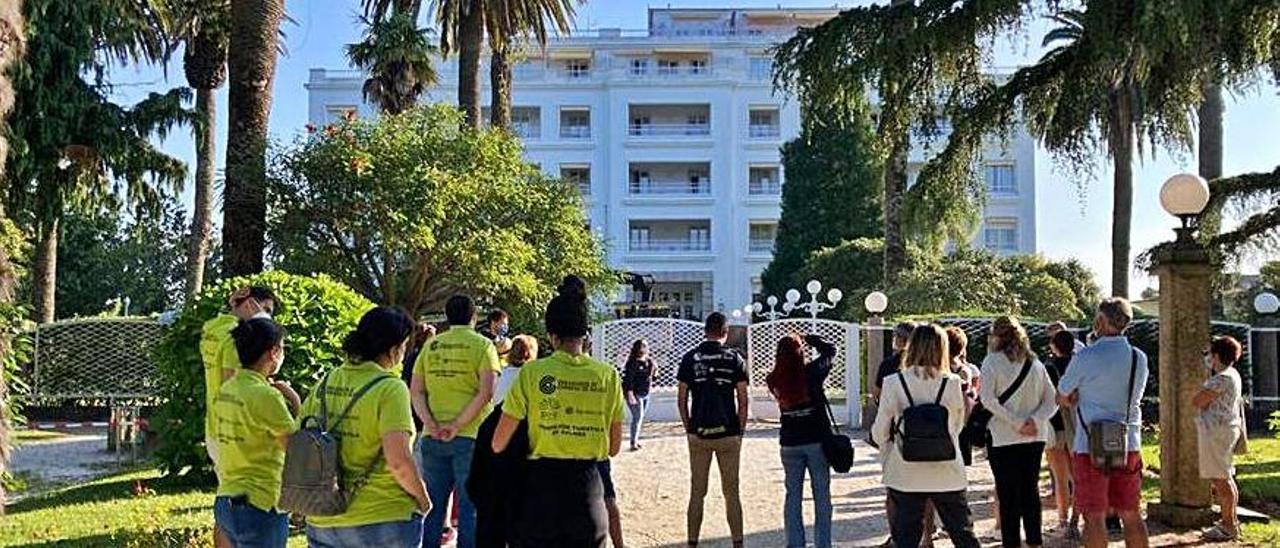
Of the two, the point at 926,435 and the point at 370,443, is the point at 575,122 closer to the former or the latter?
the point at 926,435

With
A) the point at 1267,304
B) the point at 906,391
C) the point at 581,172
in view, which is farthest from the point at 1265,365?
the point at 581,172

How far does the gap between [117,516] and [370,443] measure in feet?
20.7

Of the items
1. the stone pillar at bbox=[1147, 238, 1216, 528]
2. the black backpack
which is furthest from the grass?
the stone pillar at bbox=[1147, 238, 1216, 528]

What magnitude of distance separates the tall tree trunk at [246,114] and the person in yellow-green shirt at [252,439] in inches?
319

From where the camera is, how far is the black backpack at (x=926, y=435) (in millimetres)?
5797

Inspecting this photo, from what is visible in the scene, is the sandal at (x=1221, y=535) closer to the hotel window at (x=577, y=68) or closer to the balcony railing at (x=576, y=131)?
the balcony railing at (x=576, y=131)

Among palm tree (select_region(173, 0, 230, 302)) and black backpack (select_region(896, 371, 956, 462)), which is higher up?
palm tree (select_region(173, 0, 230, 302))

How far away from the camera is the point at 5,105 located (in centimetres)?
885

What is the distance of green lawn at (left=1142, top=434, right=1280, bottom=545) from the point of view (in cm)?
859

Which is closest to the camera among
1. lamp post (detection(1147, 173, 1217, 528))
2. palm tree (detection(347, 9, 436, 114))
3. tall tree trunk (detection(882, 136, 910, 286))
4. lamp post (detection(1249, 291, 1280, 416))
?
lamp post (detection(1147, 173, 1217, 528))

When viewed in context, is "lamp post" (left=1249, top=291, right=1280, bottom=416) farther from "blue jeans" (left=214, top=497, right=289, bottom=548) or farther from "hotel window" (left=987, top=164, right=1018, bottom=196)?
"hotel window" (left=987, top=164, right=1018, bottom=196)

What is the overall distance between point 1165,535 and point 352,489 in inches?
257

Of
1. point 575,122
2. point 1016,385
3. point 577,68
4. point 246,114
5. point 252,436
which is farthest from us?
point 577,68

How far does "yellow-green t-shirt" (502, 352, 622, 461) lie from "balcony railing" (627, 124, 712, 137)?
4969 centimetres
